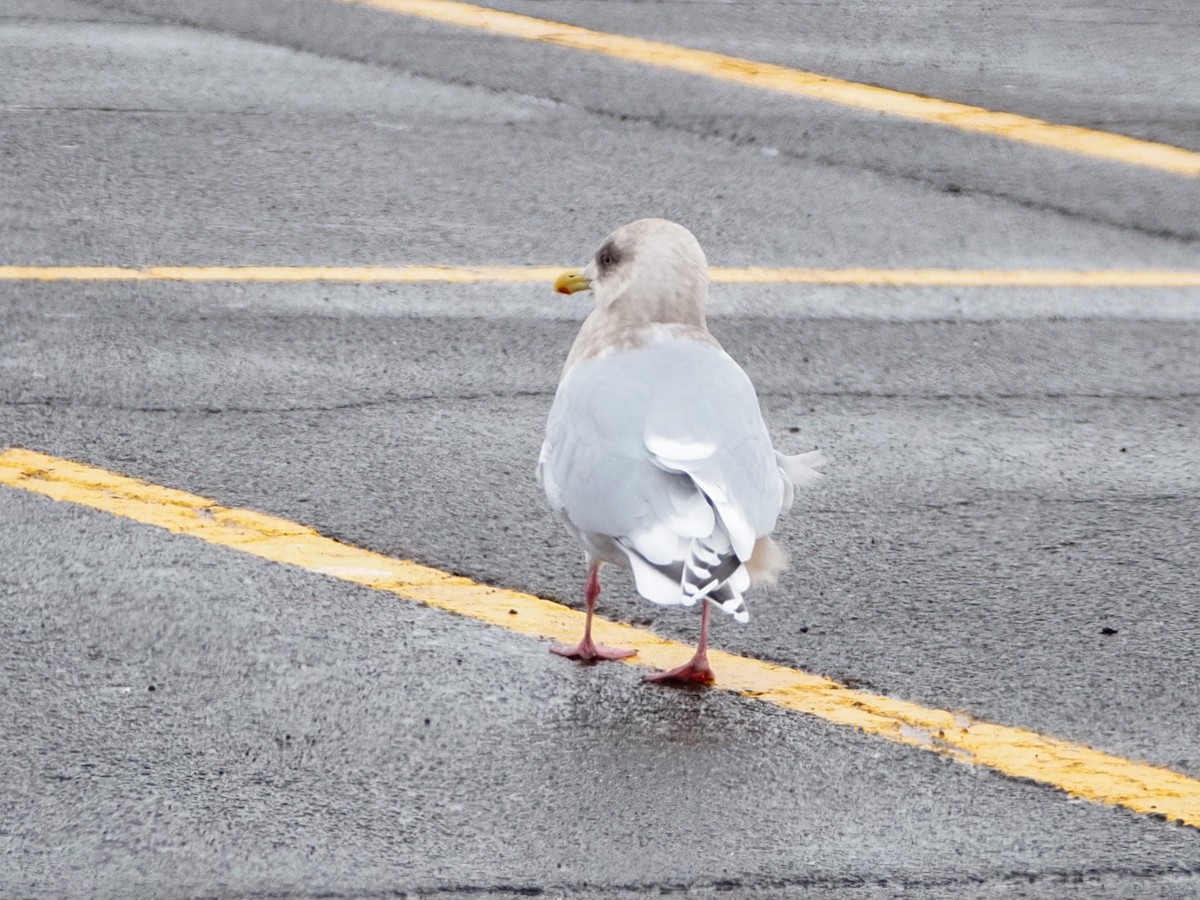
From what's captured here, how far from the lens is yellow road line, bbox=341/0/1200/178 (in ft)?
29.0

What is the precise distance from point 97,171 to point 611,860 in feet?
17.2

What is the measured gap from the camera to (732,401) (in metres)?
4.23

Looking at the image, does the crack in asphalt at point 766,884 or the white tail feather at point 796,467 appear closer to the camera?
the crack in asphalt at point 766,884

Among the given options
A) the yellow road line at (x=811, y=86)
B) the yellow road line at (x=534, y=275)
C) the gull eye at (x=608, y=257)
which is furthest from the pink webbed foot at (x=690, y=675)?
the yellow road line at (x=811, y=86)

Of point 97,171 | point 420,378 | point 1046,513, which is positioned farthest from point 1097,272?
point 97,171

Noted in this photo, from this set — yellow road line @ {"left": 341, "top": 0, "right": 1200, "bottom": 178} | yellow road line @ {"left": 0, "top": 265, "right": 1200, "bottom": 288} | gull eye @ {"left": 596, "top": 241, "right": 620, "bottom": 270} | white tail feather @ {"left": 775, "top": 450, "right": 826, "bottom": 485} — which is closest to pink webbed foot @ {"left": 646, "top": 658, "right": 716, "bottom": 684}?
white tail feather @ {"left": 775, "top": 450, "right": 826, "bottom": 485}

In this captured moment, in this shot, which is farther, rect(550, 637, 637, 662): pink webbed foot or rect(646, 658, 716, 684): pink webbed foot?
rect(550, 637, 637, 662): pink webbed foot

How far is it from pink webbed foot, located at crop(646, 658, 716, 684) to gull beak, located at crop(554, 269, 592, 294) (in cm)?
114

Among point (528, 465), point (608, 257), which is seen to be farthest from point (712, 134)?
point (608, 257)

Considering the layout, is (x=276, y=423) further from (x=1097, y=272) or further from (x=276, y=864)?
(x=1097, y=272)

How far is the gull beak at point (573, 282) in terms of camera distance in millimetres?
4945

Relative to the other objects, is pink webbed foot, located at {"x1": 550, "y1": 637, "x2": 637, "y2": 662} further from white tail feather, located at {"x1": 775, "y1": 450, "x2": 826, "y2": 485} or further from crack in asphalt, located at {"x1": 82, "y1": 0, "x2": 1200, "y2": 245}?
crack in asphalt, located at {"x1": 82, "y1": 0, "x2": 1200, "y2": 245}

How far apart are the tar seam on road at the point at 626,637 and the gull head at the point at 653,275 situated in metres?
0.75

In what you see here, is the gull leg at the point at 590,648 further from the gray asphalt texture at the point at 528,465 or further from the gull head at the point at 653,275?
the gull head at the point at 653,275
